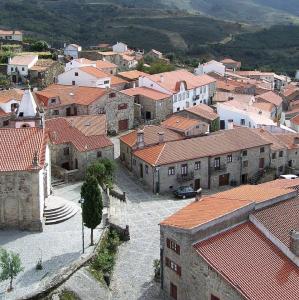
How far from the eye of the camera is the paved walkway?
3262 centimetres

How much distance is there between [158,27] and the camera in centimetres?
18750

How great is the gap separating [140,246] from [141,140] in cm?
1753

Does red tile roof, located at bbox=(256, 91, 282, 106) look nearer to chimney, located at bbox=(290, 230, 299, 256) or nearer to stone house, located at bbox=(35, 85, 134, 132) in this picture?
stone house, located at bbox=(35, 85, 134, 132)

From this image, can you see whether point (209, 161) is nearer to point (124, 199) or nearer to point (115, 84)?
point (124, 199)

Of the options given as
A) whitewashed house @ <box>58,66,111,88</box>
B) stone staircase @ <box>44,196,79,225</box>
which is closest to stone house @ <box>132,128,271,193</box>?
stone staircase @ <box>44,196,79,225</box>

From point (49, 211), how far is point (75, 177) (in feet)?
33.3

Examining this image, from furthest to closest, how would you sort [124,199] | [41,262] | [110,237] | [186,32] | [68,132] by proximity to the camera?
[186,32] < [68,132] < [124,199] < [110,237] < [41,262]

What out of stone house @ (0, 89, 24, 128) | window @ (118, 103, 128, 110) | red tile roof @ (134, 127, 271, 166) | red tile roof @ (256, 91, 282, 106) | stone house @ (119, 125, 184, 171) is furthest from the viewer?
red tile roof @ (256, 91, 282, 106)

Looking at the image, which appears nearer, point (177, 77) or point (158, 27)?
point (177, 77)

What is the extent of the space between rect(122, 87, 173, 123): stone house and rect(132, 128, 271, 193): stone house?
13559mm

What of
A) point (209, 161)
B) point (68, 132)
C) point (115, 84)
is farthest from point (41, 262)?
point (115, 84)

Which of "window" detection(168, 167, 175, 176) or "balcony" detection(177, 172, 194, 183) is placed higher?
"window" detection(168, 167, 175, 176)

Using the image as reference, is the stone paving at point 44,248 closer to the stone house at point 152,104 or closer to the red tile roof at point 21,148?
the red tile roof at point 21,148

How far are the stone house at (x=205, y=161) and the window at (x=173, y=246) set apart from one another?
18323 mm
